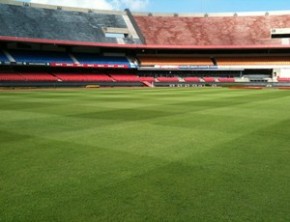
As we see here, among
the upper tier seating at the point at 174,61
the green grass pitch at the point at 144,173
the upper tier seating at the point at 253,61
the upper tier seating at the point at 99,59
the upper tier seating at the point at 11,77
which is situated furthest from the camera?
the upper tier seating at the point at 174,61

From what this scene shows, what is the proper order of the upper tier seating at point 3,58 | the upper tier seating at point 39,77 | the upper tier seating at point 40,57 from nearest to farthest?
the upper tier seating at point 3,58 → the upper tier seating at point 39,77 → the upper tier seating at point 40,57

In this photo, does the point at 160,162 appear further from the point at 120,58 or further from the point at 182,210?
the point at 120,58

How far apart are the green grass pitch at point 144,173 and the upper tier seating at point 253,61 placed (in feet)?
217

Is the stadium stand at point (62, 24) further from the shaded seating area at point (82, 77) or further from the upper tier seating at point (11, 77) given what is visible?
the upper tier seating at point (11, 77)

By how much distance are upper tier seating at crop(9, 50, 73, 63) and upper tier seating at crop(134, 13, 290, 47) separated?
63.1ft

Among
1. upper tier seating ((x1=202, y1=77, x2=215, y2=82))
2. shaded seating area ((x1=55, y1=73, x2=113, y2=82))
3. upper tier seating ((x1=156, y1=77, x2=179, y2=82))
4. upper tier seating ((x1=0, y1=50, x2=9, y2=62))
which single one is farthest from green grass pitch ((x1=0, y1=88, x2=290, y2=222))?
upper tier seating ((x1=202, y1=77, x2=215, y2=82))

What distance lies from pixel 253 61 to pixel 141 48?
2431 cm

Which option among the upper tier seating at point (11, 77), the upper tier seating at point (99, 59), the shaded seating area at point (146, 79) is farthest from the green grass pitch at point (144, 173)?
the shaded seating area at point (146, 79)

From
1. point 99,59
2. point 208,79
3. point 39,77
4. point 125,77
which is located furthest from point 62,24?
point 208,79

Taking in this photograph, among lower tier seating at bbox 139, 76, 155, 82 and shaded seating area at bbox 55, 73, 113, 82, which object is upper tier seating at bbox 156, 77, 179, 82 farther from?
shaded seating area at bbox 55, 73, 113, 82

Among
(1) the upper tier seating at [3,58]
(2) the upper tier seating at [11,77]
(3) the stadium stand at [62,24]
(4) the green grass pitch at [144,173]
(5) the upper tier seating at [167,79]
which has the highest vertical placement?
Answer: (3) the stadium stand at [62,24]

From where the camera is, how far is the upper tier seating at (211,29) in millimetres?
79938

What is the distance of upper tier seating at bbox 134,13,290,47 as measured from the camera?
7994 centimetres

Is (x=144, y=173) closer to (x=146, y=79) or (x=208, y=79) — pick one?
(x=146, y=79)
